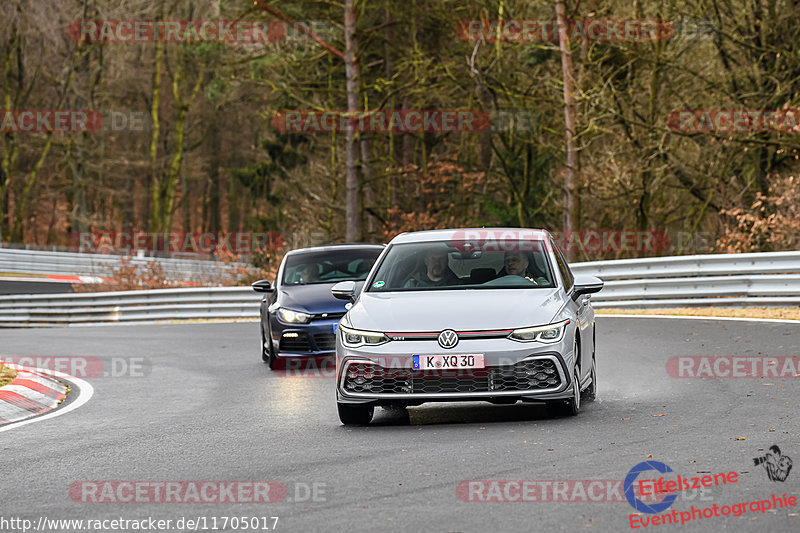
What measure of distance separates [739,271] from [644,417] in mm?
11986

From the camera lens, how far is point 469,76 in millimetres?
37469

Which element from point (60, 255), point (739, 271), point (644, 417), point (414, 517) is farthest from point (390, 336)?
point (60, 255)

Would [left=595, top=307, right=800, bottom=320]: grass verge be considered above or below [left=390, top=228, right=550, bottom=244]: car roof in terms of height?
below

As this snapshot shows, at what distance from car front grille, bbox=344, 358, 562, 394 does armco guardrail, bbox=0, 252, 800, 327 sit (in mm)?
11687

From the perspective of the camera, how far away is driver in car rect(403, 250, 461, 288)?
10.4 m

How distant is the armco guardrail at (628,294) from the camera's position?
20469 mm

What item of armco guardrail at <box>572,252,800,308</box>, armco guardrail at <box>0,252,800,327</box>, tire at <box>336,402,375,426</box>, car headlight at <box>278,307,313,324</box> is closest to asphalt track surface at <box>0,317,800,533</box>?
tire at <box>336,402,375,426</box>

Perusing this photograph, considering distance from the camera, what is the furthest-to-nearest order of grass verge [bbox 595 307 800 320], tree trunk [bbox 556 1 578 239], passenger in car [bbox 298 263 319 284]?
1. tree trunk [bbox 556 1 578 239]
2. grass verge [bbox 595 307 800 320]
3. passenger in car [bbox 298 263 319 284]

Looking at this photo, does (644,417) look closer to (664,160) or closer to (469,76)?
→ (664,160)

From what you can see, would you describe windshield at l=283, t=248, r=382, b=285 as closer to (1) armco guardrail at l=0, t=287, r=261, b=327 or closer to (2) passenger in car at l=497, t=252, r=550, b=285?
(2) passenger in car at l=497, t=252, r=550, b=285

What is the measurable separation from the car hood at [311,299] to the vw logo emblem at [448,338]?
6.14m

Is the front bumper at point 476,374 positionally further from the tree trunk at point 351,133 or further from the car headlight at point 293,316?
the tree trunk at point 351,133

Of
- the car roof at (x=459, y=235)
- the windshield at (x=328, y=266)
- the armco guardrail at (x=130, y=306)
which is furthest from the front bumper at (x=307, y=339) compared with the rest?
the armco guardrail at (x=130, y=306)

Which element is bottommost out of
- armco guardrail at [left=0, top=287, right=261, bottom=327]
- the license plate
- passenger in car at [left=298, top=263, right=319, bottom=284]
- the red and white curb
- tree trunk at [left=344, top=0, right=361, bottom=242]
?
armco guardrail at [left=0, top=287, right=261, bottom=327]
